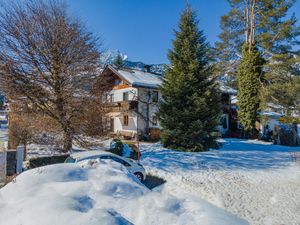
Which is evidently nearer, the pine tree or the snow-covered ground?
the snow-covered ground

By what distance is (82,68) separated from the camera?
1288cm

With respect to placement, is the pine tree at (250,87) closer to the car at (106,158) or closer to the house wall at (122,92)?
the house wall at (122,92)

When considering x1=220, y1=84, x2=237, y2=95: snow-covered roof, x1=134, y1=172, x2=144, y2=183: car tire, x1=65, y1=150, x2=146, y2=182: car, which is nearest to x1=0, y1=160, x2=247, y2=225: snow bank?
x1=65, y1=150, x2=146, y2=182: car

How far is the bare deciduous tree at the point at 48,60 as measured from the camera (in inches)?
458

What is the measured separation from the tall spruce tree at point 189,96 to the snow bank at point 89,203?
10804 mm

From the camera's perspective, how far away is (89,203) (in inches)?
146

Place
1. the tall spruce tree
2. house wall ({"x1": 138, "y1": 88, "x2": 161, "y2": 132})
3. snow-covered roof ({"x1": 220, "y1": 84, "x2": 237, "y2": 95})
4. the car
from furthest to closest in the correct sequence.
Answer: snow-covered roof ({"x1": 220, "y1": 84, "x2": 237, "y2": 95})
house wall ({"x1": 138, "y1": 88, "x2": 161, "y2": 132})
the tall spruce tree
the car

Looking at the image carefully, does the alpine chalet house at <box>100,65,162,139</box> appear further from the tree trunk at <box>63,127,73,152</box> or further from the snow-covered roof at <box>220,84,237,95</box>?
the snow-covered roof at <box>220,84,237,95</box>

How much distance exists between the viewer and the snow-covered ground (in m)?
6.89

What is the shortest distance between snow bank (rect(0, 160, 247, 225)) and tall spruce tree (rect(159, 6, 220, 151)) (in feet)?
35.4

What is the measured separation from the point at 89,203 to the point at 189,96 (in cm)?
1289

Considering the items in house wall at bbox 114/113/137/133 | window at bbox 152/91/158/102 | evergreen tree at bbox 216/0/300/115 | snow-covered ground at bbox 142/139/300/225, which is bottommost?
snow-covered ground at bbox 142/139/300/225

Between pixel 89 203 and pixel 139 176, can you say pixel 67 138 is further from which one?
pixel 89 203

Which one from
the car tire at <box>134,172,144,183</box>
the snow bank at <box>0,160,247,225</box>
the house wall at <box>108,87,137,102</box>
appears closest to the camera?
the snow bank at <box>0,160,247,225</box>
